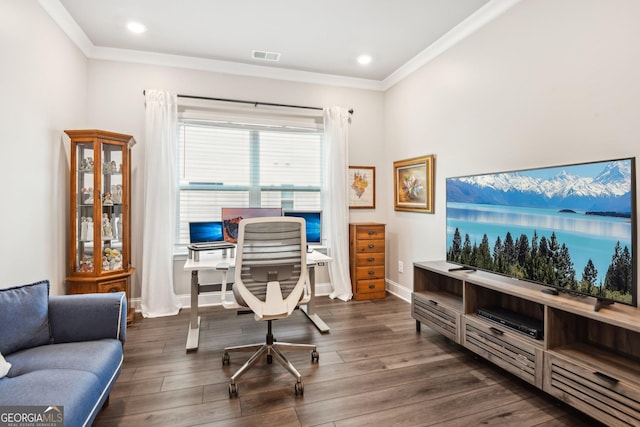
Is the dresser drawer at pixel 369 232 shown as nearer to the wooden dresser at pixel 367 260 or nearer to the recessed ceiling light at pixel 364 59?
the wooden dresser at pixel 367 260

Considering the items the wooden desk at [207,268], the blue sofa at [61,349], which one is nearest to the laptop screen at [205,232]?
the wooden desk at [207,268]

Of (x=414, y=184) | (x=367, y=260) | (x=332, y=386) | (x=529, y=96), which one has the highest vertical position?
(x=529, y=96)

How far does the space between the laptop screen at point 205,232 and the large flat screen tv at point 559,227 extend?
7.68 ft

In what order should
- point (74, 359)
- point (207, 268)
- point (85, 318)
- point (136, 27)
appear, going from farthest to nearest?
point (136, 27), point (207, 268), point (85, 318), point (74, 359)

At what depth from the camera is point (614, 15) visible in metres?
2.00

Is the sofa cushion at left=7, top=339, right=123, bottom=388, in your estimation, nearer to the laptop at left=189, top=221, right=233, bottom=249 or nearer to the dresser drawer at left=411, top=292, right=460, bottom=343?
the laptop at left=189, top=221, right=233, bottom=249

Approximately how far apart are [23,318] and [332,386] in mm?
1857

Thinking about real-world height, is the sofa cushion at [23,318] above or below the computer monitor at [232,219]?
below

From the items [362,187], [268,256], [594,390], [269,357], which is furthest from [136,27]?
[594,390]

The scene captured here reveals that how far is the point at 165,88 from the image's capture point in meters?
3.78

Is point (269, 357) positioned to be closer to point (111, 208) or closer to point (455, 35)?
point (111, 208)

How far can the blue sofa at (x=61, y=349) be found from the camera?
133 cm

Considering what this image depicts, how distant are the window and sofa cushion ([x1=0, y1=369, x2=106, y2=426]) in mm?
2512

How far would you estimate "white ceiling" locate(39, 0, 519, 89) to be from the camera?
280 cm
